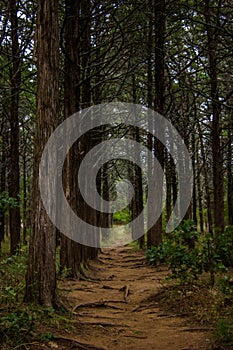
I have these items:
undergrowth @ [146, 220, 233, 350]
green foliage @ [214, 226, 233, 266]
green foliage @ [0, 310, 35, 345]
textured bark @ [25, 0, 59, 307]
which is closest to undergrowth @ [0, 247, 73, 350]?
green foliage @ [0, 310, 35, 345]

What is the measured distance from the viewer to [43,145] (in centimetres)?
702

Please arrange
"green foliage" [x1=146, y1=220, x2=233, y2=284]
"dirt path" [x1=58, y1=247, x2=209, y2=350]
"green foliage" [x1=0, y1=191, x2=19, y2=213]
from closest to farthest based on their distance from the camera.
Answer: "dirt path" [x1=58, y1=247, x2=209, y2=350] < "green foliage" [x1=0, y1=191, x2=19, y2=213] < "green foliage" [x1=146, y1=220, x2=233, y2=284]

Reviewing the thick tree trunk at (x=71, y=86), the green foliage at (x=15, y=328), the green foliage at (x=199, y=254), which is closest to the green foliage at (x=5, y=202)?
the green foliage at (x=15, y=328)

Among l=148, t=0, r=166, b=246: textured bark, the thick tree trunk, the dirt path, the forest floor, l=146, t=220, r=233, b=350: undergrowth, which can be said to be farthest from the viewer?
l=148, t=0, r=166, b=246: textured bark

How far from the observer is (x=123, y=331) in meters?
6.94

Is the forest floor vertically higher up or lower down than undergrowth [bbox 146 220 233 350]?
lower down

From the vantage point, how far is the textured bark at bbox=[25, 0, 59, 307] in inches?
269

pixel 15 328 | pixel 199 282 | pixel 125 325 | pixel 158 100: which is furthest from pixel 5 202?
pixel 158 100

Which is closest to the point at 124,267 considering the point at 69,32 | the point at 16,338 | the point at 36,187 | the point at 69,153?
the point at 69,153

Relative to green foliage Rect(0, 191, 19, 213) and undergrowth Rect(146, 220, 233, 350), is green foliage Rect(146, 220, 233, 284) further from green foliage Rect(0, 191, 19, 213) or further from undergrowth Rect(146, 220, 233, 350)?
green foliage Rect(0, 191, 19, 213)

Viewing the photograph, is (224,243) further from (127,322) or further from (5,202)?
→ (5,202)

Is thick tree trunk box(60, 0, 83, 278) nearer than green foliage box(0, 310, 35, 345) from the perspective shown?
No

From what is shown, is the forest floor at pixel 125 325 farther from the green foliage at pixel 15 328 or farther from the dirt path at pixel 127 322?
the green foliage at pixel 15 328

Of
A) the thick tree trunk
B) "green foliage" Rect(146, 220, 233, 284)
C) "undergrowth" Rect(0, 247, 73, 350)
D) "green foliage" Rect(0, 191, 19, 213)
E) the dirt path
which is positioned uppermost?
the thick tree trunk
